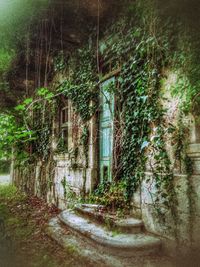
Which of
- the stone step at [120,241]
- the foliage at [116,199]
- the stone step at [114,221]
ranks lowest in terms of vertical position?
the stone step at [120,241]

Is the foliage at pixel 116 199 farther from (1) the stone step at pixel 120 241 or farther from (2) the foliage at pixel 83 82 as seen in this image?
(2) the foliage at pixel 83 82

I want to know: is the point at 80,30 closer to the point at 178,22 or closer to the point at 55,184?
the point at 178,22

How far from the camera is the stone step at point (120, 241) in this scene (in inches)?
119

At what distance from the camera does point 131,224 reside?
11.3 ft

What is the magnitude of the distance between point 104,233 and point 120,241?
0.36 m

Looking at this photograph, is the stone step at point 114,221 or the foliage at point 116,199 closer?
the stone step at point 114,221

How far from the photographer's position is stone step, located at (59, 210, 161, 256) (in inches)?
119

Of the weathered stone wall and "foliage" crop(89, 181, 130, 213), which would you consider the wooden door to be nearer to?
"foliage" crop(89, 181, 130, 213)

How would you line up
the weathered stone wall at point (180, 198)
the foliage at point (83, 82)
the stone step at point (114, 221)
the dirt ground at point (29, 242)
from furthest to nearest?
the foliage at point (83, 82) < the stone step at point (114, 221) < the dirt ground at point (29, 242) < the weathered stone wall at point (180, 198)

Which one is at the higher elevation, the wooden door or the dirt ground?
the wooden door

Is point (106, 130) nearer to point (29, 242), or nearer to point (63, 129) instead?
point (63, 129)

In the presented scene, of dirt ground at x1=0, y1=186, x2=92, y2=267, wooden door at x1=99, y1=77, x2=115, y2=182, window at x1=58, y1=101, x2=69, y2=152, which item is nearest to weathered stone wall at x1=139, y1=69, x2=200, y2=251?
dirt ground at x1=0, y1=186, x2=92, y2=267

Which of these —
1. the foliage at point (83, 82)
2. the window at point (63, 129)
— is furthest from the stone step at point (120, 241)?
the window at point (63, 129)

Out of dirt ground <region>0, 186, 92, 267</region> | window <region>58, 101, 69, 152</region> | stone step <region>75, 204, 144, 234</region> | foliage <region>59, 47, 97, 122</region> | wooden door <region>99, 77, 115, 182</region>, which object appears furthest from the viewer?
window <region>58, 101, 69, 152</region>
